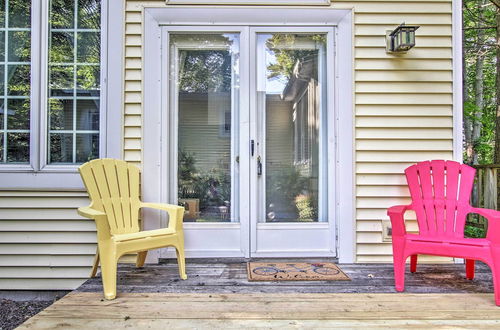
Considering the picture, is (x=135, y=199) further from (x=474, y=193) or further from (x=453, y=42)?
(x=474, y=193)

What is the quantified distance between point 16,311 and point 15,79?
2027 mm

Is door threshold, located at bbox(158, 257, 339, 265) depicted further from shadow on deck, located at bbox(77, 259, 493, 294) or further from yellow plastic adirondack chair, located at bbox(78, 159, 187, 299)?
yellow plastic adirondack chair, located at bbox(78, 159, 187, 299)

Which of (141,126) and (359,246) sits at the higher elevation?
(141,126)

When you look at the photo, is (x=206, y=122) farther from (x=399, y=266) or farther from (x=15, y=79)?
(x=399, y=266)

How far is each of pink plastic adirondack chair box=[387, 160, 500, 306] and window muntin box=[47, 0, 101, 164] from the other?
265cm

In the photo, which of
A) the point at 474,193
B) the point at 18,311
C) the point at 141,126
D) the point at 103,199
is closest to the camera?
the point at 103,199

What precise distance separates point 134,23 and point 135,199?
1.59m

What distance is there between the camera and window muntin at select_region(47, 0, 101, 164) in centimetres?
285

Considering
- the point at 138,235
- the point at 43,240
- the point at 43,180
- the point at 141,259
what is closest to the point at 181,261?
the point at 138,235

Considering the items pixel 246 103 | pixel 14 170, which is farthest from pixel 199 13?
pixel 14 170

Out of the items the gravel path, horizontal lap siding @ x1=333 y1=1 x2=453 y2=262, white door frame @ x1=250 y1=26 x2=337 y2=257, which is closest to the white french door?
white door frame @ x1=250 y1=26 x2=337 y2=257

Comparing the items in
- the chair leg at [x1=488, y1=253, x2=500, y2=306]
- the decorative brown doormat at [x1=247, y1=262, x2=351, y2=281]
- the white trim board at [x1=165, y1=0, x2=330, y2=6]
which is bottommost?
the decorative brown doormat at [x1=247, y1=262, x2=351, y2=281]

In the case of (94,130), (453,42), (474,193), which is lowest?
(474,193)

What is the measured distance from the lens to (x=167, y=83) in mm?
2887
